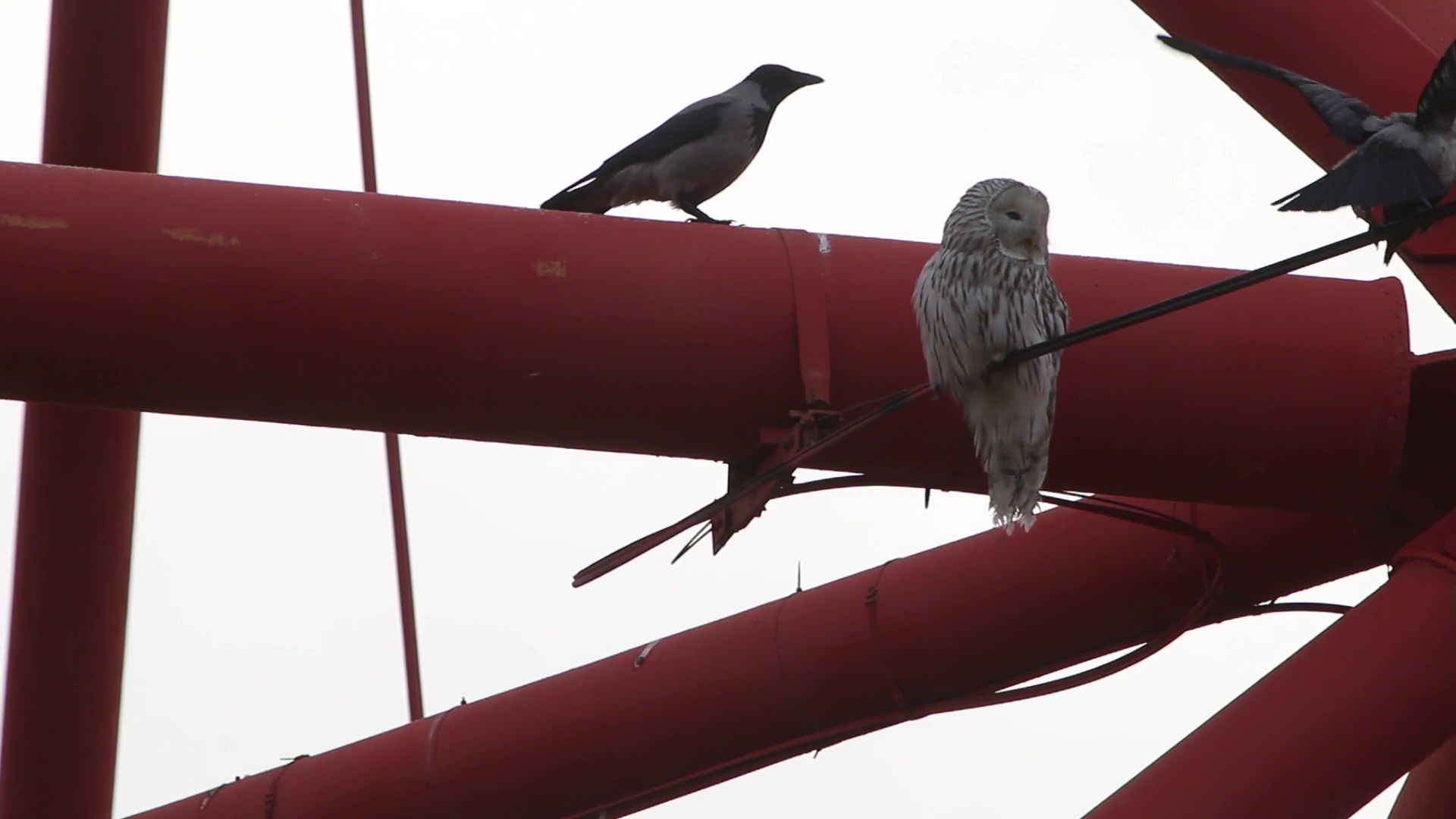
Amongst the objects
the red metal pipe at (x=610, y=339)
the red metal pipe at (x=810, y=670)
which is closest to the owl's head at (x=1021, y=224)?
the red metal pipe at (x=610, y=339)

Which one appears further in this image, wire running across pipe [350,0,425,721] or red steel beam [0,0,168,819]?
wire running across pipe [350,0,425,721]

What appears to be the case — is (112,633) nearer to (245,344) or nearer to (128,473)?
(128,473)

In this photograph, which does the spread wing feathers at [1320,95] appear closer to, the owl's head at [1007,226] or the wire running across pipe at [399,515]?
the owl's head at [1007,226]

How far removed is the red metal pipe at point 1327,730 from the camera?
4836 mm

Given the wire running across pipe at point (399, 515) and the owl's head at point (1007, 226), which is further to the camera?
the wire running across pipe at point (399, 515)

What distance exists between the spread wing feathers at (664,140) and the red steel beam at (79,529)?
5.83 ft

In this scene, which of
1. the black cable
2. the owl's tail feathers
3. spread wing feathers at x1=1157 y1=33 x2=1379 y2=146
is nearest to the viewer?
the black cable

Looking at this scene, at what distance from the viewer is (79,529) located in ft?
21.0

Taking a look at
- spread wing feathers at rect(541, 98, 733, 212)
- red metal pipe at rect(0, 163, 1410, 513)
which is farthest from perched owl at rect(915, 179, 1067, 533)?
spread wing feathers at rect(541, 98, 733, 212)

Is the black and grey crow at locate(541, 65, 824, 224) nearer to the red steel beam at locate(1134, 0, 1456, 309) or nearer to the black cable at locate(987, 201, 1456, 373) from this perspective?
the red steel beam at locate(1134, 0, 1456, 309)

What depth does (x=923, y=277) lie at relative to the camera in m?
4.95

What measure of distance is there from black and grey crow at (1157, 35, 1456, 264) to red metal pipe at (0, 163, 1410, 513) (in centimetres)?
46

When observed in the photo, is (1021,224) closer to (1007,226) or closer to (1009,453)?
(1007,226)

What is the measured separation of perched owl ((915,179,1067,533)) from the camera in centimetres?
475
